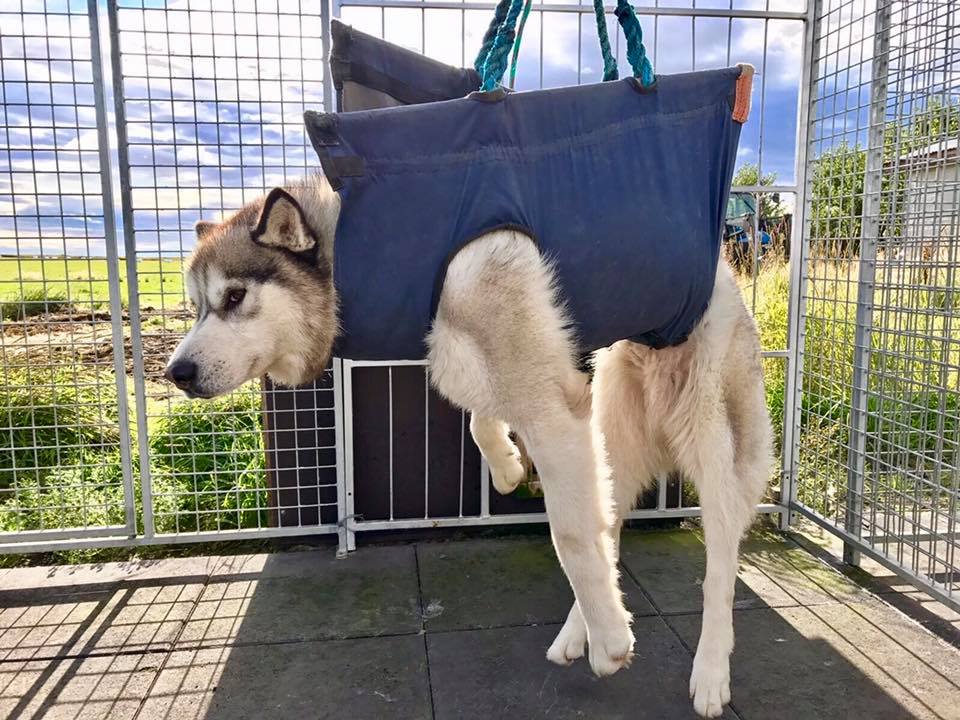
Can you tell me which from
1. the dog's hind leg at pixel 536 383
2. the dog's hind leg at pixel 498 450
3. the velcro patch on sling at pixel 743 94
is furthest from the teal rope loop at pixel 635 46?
the dog's hind leg at pixel 498 450

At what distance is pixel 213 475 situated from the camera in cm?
424

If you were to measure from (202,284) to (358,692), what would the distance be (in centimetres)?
168

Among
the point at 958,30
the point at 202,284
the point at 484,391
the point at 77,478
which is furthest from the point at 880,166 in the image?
the point at 77,478

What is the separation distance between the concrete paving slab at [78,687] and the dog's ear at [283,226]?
6.18 feet

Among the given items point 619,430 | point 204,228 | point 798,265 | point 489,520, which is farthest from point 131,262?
point 798,265

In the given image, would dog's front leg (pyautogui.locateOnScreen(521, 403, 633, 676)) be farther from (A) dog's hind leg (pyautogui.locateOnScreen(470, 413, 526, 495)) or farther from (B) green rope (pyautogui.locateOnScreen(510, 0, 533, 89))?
(B) green rope (pyautogui.locateOnScreen(510, 0, 533, 89))

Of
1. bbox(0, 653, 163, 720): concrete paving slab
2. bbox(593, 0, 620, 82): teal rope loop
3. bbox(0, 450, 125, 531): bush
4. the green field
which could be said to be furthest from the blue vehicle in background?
bbox(0, 450, 125, 531): bush

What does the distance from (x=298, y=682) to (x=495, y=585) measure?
1187 millimetres

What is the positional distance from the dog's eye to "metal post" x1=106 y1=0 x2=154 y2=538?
175cm

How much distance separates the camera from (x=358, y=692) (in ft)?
9.20

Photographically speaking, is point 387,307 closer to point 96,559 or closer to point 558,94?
point 558,94

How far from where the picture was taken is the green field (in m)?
3.68

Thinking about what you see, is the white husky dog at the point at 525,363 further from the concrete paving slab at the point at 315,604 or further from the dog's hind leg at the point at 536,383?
the concrete paving slab at the point at 315,604

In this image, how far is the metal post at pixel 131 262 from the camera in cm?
366
